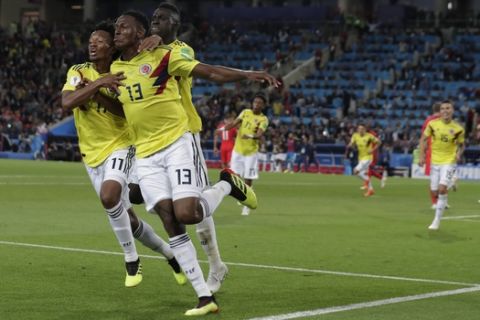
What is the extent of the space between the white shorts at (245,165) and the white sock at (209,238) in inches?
524

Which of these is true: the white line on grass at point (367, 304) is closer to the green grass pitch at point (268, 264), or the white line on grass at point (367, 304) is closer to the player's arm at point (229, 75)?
the green grass pitch at point (268, 264)

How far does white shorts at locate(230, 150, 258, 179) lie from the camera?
2303 centimetres

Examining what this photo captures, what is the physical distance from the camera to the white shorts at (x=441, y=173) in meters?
18.7

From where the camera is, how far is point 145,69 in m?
8.74

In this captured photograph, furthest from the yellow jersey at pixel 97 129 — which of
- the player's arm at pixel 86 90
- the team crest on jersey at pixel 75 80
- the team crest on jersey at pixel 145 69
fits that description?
the team crest on jersey at pixel 145 69

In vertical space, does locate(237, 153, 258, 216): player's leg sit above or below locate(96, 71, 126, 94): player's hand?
below

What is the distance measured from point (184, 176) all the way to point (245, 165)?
14.5 m

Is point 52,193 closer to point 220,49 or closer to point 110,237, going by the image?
point 110,237

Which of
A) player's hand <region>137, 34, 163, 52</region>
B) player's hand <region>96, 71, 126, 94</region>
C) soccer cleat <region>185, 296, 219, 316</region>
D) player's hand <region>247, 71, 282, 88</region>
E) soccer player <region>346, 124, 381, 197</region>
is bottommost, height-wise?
soccer player <region>346, 124, 381, 197</region>

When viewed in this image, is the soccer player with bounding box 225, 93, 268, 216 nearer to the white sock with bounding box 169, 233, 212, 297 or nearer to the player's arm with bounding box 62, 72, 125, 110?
the player's arm with bounding box 62, 72, 125, 110

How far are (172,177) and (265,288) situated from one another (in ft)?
6.67

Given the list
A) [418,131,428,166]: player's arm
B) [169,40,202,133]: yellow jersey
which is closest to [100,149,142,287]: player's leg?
[169,40,202,133]: yellow jersey

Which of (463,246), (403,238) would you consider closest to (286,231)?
(403,238)

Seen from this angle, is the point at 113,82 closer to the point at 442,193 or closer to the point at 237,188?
the point at 237,188
